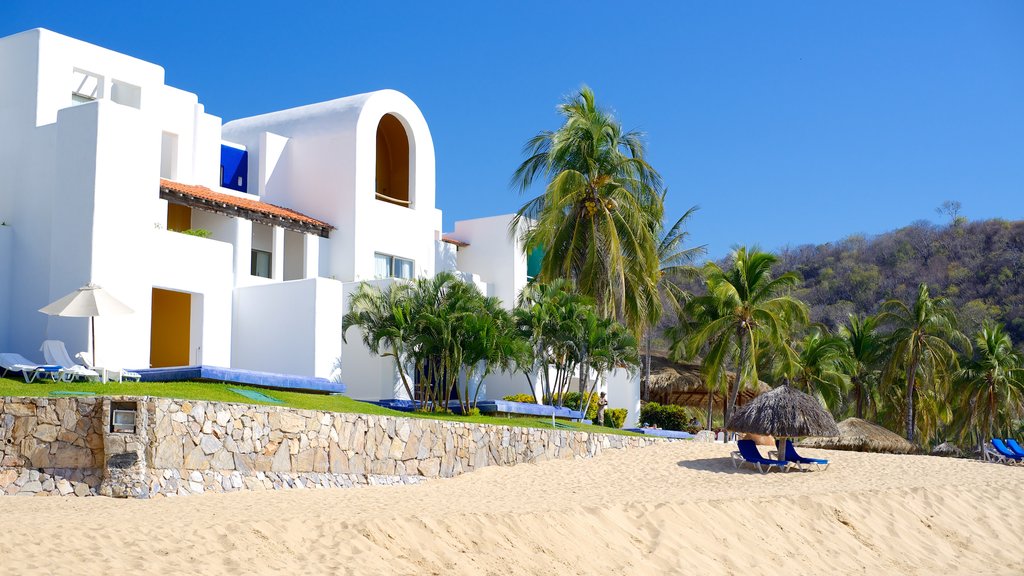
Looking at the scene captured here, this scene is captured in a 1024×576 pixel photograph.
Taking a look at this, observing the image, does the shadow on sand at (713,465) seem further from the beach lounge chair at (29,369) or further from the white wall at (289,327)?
the beach lounge chair at (29,369)

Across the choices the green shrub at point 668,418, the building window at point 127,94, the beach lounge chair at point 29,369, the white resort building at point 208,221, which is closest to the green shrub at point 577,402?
the white resort building at point 208,221

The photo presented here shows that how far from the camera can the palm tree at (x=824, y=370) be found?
4016 cm

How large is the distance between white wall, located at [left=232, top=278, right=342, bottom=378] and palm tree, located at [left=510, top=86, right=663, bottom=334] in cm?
796

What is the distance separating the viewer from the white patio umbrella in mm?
19625

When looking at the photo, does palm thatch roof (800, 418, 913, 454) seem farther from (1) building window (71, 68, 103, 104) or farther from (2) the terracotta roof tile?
(1) building window (71, 68, 103, 104)

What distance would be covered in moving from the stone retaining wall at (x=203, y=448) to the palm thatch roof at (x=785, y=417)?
21.6 ft

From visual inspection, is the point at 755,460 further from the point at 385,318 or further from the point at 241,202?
the point at 241,202

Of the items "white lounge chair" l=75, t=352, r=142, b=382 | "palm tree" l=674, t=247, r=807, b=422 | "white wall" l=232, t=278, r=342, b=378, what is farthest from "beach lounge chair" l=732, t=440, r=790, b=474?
"white lounge chair" l=75, t=352, r=142, b=382

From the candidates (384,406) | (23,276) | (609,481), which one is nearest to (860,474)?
(609,481)

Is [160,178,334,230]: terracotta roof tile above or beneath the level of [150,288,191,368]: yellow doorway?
above

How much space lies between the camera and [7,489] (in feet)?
49.0

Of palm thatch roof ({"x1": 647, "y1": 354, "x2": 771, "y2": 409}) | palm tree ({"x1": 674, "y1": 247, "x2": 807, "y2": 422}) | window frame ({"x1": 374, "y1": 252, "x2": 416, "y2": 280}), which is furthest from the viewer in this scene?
palm thatch roof ({"x1": 647, "y1": 354, "x2": 771, "y2": 409})

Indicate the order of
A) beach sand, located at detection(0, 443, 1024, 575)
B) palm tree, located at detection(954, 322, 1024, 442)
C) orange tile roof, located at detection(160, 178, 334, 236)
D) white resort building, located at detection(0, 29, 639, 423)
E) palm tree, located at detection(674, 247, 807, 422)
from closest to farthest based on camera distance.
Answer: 1. beach sand, located at detection(0, 443, 1024, 575)
2. white resort building, located at detection(0, 29, 639, 423)
3. orange tile roof, located at detection(160, 178, 334, 236)
4. palm tree, located at detection(674, 247, 807, 422)
5. palm tree, located at detection(954, 322, 1024, 442)

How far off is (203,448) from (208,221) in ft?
42.1
